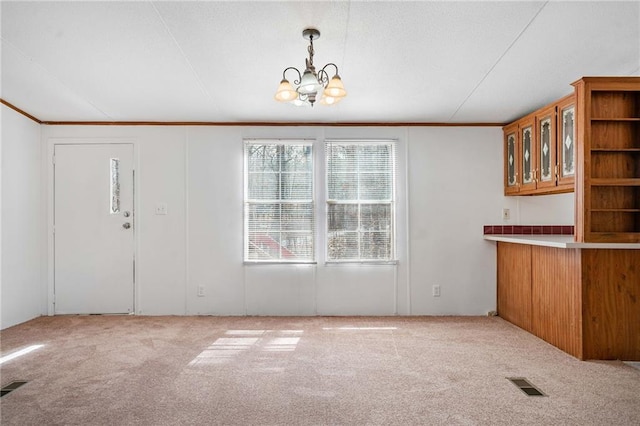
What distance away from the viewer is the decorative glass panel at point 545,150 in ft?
12.4

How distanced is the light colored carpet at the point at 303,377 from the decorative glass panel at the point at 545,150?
1.54m

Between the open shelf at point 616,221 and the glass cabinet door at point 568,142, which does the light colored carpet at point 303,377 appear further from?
the glass cabinet door at point 568,142

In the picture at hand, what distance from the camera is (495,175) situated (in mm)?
4707

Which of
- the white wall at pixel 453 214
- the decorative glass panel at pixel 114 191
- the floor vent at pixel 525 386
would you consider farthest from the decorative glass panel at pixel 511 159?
the decorative glass panel at pixel 114 191

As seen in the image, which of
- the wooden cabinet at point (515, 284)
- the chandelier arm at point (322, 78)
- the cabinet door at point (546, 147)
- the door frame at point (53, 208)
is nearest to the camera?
the chandelier arm at point (322, 78)

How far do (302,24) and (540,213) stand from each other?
11.8 ft

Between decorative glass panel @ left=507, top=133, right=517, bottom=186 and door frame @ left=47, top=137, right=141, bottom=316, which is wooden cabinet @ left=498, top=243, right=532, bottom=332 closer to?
decorative glass panel @ left=507, top=133, right=517, bottom=186

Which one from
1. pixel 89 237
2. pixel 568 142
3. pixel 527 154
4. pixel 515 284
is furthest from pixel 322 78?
pixel 89 237

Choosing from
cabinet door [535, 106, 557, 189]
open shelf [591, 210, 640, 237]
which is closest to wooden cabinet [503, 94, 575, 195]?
cabinet door [535, 106, 557, 189]

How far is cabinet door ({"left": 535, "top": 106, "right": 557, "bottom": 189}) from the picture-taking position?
3682 mm

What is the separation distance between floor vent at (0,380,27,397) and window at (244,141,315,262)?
2.38 meters

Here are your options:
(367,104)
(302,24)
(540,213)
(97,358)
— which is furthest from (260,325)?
(540,213)

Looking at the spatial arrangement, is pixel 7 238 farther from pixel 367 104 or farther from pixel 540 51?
pixel 540 51

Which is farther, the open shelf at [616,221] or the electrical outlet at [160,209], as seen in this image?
the electrical outlet at [160,209]
